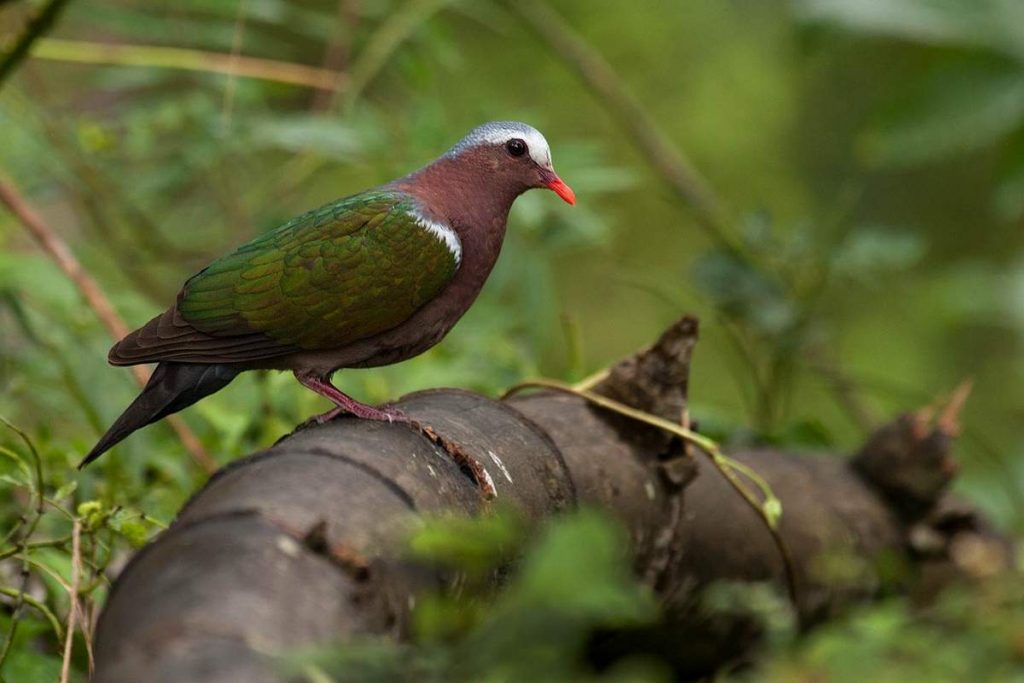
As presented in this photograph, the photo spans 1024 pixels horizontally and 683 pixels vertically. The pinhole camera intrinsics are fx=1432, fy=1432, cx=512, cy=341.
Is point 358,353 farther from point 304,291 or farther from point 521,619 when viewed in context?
point 521,619

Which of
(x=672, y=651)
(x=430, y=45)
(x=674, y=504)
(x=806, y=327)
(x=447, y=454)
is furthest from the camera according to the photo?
(x=430, y=45)

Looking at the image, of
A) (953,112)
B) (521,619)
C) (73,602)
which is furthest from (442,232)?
(521,619)

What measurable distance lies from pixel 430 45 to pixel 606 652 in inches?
112

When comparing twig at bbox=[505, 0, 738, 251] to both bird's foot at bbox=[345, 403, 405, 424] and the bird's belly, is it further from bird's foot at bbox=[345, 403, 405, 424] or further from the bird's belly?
bird's foot at bbox=[345, 403, 405, 424]

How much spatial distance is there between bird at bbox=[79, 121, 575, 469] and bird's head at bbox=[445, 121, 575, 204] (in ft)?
0.73

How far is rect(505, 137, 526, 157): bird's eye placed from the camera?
333 cm

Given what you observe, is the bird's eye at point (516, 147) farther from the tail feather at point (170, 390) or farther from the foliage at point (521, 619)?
the foliage at point (521, 619)

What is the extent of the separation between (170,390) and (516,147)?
1.00 metres

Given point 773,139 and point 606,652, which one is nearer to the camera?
point 606,652

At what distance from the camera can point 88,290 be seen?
3.72 metres

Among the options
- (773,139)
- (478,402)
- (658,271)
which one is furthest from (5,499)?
(773,139)

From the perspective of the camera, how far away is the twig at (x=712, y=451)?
3.14 m

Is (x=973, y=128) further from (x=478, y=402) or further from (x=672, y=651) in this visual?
(x=672, y=651)

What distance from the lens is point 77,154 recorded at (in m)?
5.21
